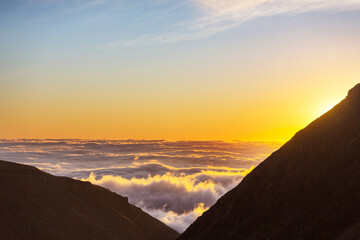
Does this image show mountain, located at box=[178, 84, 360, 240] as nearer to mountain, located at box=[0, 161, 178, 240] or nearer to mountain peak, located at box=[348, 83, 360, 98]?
mountain peak, located at box=[348, 83, 360, 98]

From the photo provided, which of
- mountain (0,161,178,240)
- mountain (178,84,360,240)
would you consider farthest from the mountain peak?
mountain (0,161,178,240)

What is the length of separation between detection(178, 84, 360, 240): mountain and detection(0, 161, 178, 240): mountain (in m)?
41.9

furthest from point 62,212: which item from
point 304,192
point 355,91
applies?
point 355,91

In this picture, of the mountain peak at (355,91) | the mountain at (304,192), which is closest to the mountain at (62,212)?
the mountain at (304,192)

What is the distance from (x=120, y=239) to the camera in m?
105

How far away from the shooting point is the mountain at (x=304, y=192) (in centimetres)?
4744

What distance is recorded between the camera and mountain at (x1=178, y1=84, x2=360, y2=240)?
47438 mm

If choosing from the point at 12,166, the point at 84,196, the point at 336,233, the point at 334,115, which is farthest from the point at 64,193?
the point at 336,233

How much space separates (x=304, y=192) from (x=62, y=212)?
6745 centimetres

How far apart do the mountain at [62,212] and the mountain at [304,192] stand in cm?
4192

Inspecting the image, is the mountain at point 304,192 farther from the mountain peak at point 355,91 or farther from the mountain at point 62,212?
the mountain at point 62,212

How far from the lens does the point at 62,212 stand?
341 ft

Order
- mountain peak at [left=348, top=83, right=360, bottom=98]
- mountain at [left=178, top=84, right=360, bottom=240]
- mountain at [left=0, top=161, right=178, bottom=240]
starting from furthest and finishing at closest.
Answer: mountain at [left=0, top=161, right=178, bottom=240], mountain peak at [left=348, top=83, right=360, bottom=98], mountain at [left=178, top=84, right=360, bottom=240]

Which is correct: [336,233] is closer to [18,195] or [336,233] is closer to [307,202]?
[307,202]
